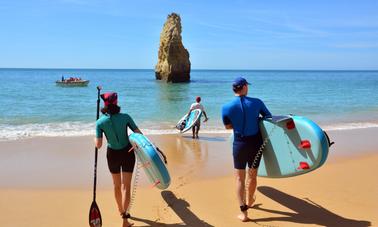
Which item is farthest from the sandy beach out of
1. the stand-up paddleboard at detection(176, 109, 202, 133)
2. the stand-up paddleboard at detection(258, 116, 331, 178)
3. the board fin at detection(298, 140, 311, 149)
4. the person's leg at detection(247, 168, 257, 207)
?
the stand-up paddleboard at detection(176, 109, 202, 133)

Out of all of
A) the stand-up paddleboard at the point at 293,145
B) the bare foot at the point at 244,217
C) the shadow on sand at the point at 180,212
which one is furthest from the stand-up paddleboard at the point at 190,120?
the bare foot at the point at 244,217

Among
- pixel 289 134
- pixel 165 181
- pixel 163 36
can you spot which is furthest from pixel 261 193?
pixel 163 36

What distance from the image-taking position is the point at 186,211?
4938 millimetres

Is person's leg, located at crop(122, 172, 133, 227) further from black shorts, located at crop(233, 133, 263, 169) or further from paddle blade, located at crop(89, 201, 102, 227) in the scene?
black shorts, located at crop(233, 133, 263, 169)

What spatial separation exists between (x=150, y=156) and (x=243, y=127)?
1.12m

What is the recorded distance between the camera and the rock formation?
5191 centimetres

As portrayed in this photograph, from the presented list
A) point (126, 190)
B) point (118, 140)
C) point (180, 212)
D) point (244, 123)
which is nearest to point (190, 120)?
point (180, 212)

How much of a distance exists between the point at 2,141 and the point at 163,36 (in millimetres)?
45709

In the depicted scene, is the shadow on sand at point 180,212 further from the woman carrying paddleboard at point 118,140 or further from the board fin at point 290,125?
the board fin at point 290,125

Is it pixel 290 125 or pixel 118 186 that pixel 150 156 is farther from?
pixel 290 125

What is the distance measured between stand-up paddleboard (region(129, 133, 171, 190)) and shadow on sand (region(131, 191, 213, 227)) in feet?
1.76

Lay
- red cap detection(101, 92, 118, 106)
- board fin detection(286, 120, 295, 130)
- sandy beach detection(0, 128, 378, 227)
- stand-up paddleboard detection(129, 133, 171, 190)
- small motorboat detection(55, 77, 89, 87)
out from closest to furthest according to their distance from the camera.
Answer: red cap detection(101, 92, 118, 106), stand-up paddleboard detection(129, 133, 171, 190), sandy beach detection(0, 128, 378, 227), board fin detection(286, 120, 295, 130), small motorboat detection(55, 77, 89, 87)

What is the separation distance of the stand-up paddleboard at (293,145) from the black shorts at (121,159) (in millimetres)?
1670

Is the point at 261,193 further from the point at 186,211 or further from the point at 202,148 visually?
the point at 202,148
